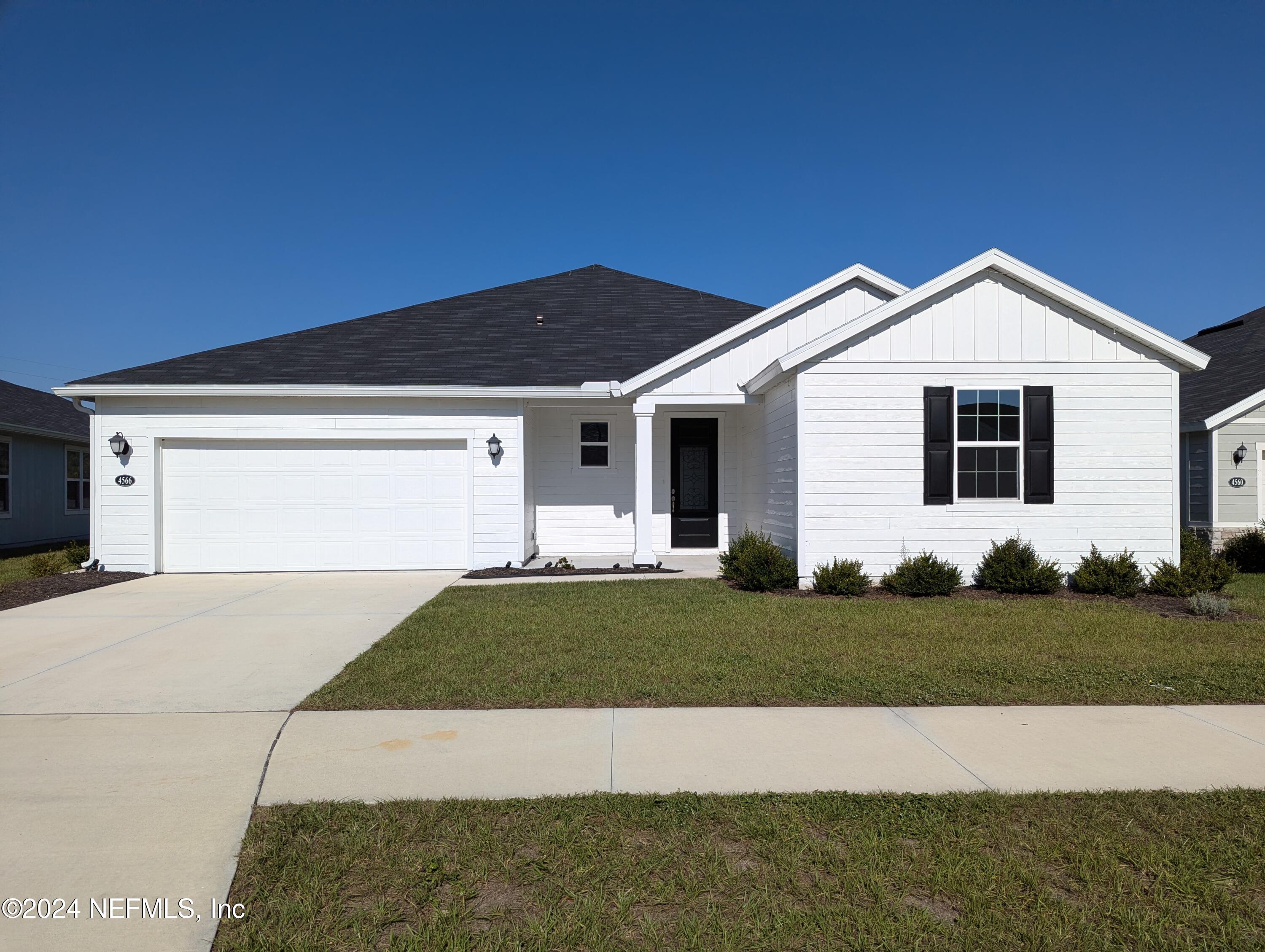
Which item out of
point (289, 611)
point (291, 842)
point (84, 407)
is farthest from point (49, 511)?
point (291, 842)

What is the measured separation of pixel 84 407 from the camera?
12.5m

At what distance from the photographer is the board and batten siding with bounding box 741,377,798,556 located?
1099cm

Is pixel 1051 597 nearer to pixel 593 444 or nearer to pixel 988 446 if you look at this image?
pixel 988 446

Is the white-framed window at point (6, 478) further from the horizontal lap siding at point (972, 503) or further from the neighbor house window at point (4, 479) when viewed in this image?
the horizontal lap siding at point (972, 503)

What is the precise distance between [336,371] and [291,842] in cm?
1083

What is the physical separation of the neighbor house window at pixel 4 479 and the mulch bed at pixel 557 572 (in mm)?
12820

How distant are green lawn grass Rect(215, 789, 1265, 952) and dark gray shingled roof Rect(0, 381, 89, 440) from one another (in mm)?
18885

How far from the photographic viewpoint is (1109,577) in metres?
9.96

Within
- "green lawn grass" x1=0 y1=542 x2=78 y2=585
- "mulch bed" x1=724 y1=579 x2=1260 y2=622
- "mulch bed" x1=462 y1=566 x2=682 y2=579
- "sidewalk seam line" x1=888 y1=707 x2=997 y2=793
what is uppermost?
"mulch bed" x1=462 y1=566 x2=682 y2=579

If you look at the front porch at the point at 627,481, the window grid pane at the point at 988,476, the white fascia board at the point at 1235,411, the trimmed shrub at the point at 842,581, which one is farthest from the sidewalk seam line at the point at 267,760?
the white fascia board at the point at 1235,411

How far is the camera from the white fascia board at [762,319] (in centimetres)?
1213

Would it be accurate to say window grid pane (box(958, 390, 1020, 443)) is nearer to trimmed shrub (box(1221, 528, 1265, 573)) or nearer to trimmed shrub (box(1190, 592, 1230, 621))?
trimmed shrub (box(1190, 592, 1230, 621))

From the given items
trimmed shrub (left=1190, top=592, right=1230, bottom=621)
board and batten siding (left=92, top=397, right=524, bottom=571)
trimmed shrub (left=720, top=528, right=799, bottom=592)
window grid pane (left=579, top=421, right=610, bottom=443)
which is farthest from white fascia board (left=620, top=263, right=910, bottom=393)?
trimmed shrub (left=1190, top=592, right=1230, bottom=621)

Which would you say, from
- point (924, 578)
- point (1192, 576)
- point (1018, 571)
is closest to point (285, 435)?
point (924, 578)
